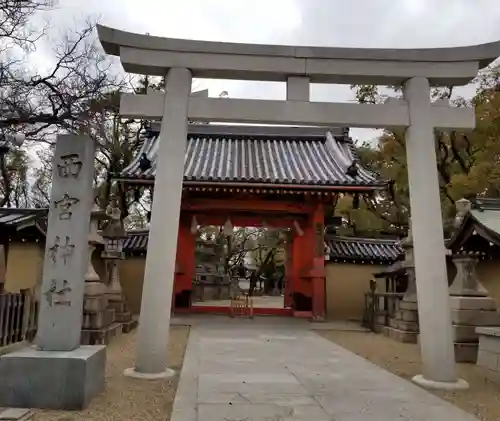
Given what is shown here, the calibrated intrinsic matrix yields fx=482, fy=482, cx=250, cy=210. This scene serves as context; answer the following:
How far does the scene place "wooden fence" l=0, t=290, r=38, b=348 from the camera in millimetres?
7535

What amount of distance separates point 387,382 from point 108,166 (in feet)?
62.5

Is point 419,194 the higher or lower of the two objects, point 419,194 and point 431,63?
the lower

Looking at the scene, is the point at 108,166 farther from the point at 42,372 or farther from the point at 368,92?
the point at 42,372

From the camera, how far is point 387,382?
6355 millimetres

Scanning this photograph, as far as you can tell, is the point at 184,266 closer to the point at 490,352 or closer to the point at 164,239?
the point at 164,239

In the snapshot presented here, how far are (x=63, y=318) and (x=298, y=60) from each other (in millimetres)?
4624

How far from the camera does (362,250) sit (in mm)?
17359

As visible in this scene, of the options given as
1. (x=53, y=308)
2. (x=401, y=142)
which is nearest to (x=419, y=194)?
(x=53, y=308)

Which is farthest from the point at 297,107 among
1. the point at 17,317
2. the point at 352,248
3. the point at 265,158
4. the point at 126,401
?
the point at 265,158

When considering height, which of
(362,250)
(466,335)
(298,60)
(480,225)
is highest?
(298,60)

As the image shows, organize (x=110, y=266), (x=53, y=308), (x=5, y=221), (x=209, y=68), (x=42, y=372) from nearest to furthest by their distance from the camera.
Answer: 1. (x=42, y=372)
2. (x=53, y=308)
3. (x=209, y=68)
4. (x=5, y=221)
5. (x=110, y=266)

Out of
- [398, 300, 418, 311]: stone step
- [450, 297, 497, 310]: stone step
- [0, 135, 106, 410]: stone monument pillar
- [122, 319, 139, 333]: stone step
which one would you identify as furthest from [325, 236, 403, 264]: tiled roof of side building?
[0, 135, 106, 410]: stone monument pillar

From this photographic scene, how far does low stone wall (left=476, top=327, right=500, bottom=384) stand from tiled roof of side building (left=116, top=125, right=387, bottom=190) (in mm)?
7914

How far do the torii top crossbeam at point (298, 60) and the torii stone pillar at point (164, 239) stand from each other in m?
0.31
